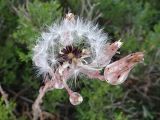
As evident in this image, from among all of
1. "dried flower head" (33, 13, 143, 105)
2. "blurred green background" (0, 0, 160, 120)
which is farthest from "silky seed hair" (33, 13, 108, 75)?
"blurred green background" (0, 0, 160, 120)

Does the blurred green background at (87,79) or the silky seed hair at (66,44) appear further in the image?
the blurred green background at (87,79)

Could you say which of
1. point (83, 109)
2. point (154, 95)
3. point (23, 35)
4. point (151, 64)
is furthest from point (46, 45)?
point (154, 95)

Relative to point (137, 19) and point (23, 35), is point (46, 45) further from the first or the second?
point (137, 19)

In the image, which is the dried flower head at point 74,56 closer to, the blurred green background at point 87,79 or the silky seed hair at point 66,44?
the silky seed hair at point 66,44

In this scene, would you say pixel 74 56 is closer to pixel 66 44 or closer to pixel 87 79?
pixel 66 44

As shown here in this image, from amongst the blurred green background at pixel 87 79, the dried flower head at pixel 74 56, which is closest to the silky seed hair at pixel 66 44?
the dried flower head at pixel 74 56

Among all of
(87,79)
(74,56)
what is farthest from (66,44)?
(87,79)

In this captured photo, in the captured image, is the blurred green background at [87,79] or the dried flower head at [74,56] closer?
the dried flower head at [74,56]
